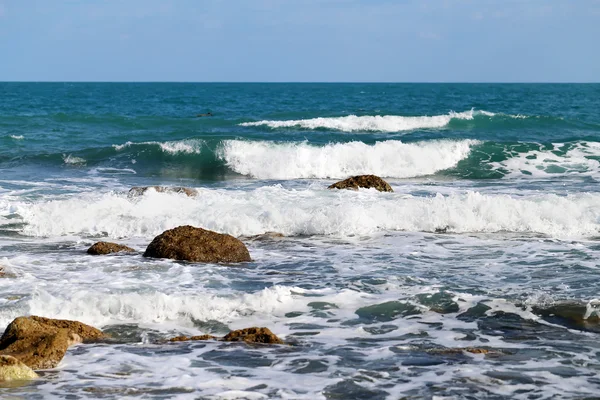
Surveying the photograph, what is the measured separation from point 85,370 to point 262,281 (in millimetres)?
3011

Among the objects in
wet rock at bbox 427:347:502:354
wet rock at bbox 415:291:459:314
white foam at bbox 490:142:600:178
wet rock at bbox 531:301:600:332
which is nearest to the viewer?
wet rock at bbox 427:347:502:354

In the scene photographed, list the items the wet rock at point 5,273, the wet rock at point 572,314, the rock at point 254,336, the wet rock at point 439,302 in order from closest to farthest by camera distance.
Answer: the rock at point 254,336
the wet rock at point 572,314
the wet rock at point 439,302
the wet rock at point 5,273

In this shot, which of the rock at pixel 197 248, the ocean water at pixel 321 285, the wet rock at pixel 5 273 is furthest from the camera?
the rock at pixel 197 248

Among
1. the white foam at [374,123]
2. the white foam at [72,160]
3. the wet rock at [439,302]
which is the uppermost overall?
the white foam at [374,123]

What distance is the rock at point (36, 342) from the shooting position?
570 cm

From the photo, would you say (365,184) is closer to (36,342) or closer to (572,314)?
(572,314)

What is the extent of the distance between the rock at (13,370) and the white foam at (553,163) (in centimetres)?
1622

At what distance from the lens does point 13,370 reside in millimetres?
5270

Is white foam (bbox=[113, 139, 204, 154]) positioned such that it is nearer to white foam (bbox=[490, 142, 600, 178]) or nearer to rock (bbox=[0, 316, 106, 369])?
white foam (bbox=[490, 142, 600, 178])

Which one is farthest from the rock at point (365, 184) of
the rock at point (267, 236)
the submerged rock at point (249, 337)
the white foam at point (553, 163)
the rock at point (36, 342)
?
the rock at point (36, 342)

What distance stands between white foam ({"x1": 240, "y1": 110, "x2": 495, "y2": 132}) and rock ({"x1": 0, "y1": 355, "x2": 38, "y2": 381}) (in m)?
25.0

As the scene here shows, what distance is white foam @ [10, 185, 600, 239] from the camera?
1170 cm

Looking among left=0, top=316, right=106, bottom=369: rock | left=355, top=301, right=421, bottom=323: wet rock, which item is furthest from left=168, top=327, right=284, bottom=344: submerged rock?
left=355, top=301, right=421, bottom=323: wet rock

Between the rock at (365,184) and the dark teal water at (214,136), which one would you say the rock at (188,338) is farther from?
the dark teal water at (214,136)
